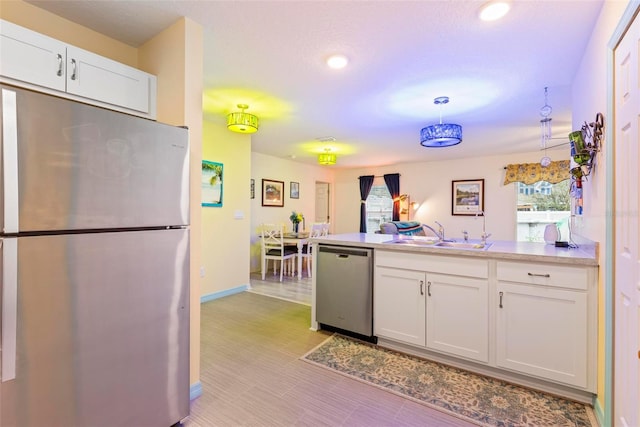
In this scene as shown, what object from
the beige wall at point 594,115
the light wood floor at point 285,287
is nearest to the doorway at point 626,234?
the beige wall at point 594,115

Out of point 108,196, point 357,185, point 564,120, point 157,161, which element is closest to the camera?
point 108,196

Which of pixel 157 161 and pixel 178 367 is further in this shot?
pixel 178 367

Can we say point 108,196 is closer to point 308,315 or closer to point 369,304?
point 369,304

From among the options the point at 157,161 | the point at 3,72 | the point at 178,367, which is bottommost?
the point at 178,367

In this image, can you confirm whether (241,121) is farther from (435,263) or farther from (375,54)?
(435,263)

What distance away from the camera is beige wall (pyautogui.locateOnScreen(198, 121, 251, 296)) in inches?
157

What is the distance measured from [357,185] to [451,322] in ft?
19.4

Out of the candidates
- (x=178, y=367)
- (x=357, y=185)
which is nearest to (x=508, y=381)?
Answer: (x=178, y=367)

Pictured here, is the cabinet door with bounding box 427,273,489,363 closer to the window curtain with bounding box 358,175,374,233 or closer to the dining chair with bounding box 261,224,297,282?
the dining chair with bounding box 261,224,297,282

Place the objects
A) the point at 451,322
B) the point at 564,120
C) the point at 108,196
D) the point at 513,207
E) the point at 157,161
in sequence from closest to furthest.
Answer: the point at 108,196 → the point at 157,161 → the point at 451,322 → the point at 564,120 → the point at 513,207

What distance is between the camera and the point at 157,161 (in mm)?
1501

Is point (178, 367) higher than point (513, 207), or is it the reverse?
point (513, 207)

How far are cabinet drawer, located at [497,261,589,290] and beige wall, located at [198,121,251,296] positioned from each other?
3.40 meters

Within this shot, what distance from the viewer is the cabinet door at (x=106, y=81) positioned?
1652 mm
